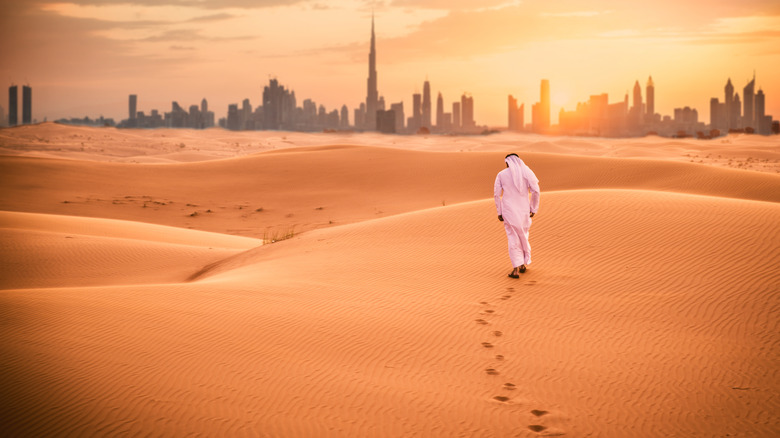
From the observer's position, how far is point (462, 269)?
1091cm

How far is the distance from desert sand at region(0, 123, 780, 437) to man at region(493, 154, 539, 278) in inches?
23.6

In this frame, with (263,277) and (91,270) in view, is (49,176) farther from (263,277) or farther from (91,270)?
(263,277)

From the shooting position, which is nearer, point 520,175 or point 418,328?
point 418,328

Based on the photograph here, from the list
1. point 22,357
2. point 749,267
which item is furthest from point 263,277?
point 749,267

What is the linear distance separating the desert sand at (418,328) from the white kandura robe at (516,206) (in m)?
0.62

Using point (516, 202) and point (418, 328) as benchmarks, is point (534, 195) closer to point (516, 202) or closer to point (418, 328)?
point (516, 202)

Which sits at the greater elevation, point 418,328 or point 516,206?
point 516,206

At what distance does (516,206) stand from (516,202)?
61mm

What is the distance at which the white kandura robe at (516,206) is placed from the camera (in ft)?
32.7

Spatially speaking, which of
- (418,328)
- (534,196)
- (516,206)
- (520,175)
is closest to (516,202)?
(516,206)

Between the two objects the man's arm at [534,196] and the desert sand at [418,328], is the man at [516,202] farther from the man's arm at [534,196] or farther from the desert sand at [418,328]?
the desert sand at [418,328]

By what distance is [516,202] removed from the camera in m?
9.97

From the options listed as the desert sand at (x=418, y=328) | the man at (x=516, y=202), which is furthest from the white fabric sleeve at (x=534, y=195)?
the desert sand at (x=418, y=328)

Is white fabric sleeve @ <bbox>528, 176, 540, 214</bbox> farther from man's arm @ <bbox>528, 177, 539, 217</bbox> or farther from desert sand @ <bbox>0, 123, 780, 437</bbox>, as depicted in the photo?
desert sand @ <bbox>0, 123, 780, 437</bbox>
